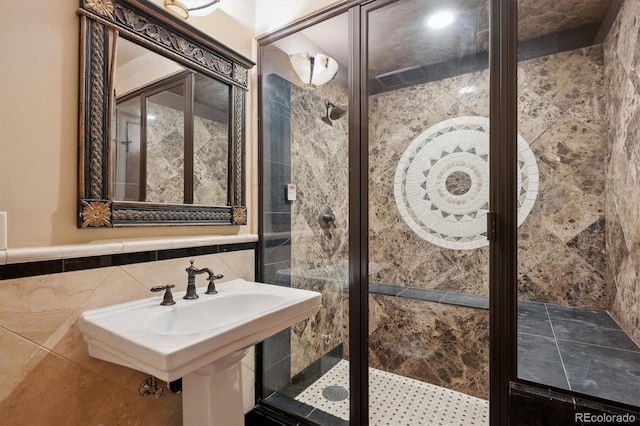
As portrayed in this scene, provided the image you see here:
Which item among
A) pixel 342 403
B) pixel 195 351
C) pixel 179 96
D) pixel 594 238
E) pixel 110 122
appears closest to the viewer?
pixel 195 351

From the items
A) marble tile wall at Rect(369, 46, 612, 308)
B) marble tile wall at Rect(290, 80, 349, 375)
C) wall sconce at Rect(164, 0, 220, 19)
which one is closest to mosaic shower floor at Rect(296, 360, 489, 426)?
marble tile wall at Rect(290, 80, 349, 375)

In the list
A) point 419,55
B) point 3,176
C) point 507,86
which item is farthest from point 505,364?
point 3,176

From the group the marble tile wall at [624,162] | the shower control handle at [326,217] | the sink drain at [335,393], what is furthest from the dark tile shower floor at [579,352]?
the shower control handle at [326,217]

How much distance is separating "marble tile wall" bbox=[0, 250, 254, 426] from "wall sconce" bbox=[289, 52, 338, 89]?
4.11 ft

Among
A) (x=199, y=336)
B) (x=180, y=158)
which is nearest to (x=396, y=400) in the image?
(x=199, y=336)

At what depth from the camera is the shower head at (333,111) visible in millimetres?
1607

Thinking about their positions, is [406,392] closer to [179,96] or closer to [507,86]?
[507,86]

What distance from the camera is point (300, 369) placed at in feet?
6.15

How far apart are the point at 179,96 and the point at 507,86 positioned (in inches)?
55.5

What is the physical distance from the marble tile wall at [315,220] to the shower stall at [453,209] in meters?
0.01

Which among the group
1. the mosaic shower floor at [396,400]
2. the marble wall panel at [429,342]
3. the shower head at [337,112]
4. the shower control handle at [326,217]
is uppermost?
the shower head at [337,112]

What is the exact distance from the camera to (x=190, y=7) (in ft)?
4.64

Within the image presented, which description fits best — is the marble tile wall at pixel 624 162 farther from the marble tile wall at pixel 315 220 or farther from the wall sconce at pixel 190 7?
the wall sconce at pixel 190 7

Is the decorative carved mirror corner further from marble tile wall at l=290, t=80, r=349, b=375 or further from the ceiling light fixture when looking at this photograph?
the ceiling light fixture
